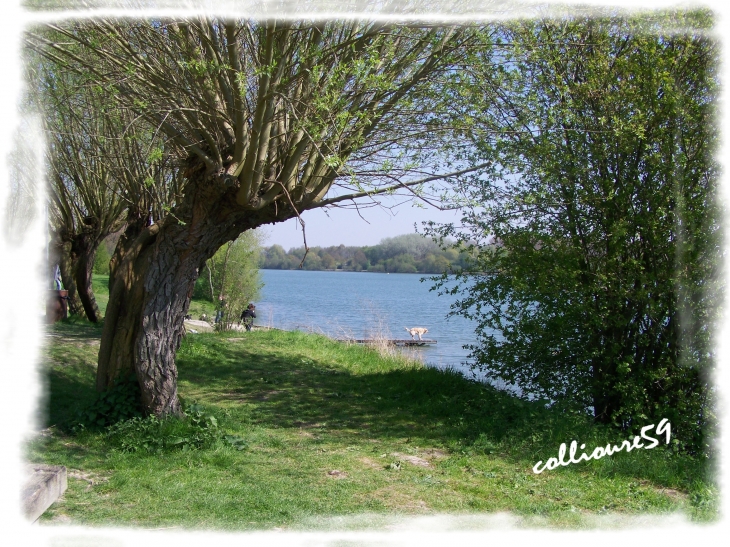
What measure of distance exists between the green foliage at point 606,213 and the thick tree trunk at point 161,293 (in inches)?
115

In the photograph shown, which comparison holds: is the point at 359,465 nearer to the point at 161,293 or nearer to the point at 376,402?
the point at 161,293

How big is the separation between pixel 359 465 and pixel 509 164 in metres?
4.27

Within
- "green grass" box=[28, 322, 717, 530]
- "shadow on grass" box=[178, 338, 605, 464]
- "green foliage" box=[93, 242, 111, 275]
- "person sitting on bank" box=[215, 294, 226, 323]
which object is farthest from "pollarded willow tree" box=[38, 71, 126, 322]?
"green foliage" box=[93, 242, 111, 275]

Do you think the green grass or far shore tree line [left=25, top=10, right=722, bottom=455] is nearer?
the green grass

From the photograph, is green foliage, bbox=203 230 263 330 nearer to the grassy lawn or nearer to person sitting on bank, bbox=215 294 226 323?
person sitting on bank, bbox=215 294 226 323

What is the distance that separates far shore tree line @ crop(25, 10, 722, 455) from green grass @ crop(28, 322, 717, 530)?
0.92 metres

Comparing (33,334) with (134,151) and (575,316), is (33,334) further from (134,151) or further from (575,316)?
(575,316)

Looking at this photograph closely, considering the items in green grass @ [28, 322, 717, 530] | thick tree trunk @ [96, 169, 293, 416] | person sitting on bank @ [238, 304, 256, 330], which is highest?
thick tree trunk @ [96, 169, 293, 416]

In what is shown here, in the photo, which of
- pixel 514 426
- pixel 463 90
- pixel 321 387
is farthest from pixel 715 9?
pixel 321 387

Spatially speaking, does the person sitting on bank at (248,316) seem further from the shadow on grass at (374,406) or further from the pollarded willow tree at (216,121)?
the pollarded willow tree at (216,121)

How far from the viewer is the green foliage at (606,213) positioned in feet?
24.2

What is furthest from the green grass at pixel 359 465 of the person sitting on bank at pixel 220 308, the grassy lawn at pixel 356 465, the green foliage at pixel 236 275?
the green foliage at pixel 236 275

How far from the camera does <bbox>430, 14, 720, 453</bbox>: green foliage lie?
738cm

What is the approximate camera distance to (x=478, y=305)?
358 inches
